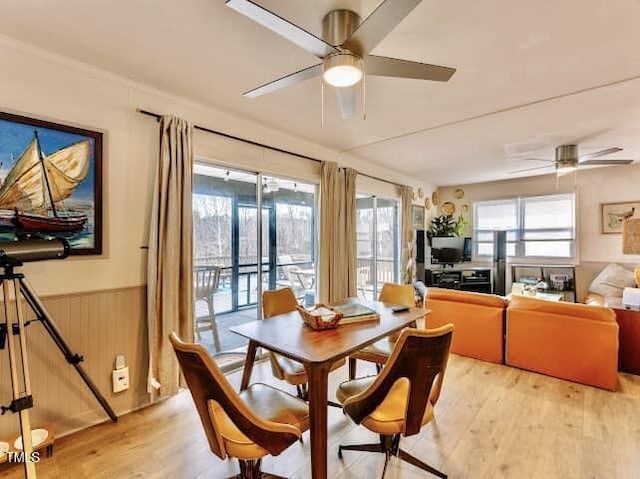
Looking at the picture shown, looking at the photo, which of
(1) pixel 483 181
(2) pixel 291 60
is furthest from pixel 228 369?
(1) pixel 483 181

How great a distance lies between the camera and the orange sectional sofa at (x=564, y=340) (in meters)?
2.65

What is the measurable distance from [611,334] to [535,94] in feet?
6.75

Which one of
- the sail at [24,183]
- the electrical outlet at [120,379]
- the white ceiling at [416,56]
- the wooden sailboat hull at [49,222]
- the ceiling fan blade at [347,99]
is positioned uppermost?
the white ceiling at [416,56]

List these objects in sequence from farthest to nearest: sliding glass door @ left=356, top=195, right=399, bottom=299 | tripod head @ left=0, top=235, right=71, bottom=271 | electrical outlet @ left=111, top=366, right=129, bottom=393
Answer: sliding glass door @ left=356, top=195, right=399, bottom=299 → electrical outlet @ left=111, top=366, right=129, bottom=393 → tripod head @ left=0, top=235, right=71, bottom=271

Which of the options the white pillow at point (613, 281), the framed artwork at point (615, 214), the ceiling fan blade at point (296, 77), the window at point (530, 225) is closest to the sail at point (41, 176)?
the ceiling fan blade at point (296, 77)

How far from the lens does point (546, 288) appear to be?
5.43 m

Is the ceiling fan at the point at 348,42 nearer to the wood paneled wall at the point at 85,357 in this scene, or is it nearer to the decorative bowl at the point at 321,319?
the decorative bowl at the point at 321,319

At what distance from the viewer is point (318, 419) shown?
140cm

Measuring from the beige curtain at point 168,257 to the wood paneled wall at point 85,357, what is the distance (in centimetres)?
13

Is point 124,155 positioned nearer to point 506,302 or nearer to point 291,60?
point 291,60

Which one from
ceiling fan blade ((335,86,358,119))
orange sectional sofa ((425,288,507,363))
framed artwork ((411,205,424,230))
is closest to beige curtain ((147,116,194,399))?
ceiling fan blade ((335,86,358,119))

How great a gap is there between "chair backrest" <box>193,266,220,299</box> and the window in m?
5.47

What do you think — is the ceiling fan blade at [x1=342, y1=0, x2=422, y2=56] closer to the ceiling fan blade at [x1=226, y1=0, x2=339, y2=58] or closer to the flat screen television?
the ceiling fan blade at [x1=226, y1=0, x2=339, y2=58]

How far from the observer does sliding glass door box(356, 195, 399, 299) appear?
5.16 meters
